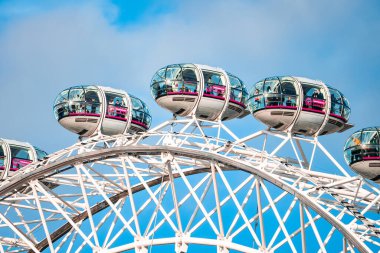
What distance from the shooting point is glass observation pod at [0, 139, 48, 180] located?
56.5m

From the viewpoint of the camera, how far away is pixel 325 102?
146ft

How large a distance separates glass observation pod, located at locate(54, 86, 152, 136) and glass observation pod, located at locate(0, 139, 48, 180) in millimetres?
5863

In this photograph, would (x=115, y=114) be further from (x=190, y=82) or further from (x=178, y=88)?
(x=190, y=82)

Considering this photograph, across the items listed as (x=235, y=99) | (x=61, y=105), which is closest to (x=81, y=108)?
(x=61, y=105)

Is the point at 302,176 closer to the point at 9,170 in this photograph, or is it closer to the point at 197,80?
the point at 197,80

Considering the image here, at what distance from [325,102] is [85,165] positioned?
11675mm

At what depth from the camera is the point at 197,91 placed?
154ft

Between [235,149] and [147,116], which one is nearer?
[235,149]

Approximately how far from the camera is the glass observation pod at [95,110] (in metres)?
51.2

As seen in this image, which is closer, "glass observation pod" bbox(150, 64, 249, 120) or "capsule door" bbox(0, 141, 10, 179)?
"glass observation pod" bbox(150, 64, 249, 120)

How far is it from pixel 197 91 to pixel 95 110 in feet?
21.8

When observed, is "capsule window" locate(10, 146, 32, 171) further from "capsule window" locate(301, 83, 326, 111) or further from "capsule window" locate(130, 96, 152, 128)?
"capsule window" locate(301, 83, 326, 111)

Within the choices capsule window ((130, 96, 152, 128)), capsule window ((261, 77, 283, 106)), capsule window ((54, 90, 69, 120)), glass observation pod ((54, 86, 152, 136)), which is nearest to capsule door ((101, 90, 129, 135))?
glass observation pod ((54, 86, 152, 136))

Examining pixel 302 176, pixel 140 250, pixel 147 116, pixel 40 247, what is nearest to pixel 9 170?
pixel 40 247
